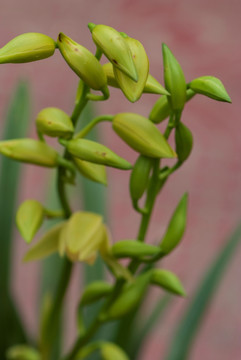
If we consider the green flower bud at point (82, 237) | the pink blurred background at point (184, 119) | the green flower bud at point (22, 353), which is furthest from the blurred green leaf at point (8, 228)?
the pink blurred background at point (184, 119)

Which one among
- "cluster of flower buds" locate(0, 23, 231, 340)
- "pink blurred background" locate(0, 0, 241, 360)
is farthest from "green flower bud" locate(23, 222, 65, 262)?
"pink blurred background" locate(0, 0, 241, 360)

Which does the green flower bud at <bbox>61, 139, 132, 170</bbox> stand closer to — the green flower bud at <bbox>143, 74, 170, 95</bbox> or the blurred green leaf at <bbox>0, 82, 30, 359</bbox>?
the green flower bud at <bbox>143, 74, 170, 95</bbox>

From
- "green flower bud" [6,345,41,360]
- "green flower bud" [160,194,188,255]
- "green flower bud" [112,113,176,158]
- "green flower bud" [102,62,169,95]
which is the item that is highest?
"green flower bud" [102,62,169,95]

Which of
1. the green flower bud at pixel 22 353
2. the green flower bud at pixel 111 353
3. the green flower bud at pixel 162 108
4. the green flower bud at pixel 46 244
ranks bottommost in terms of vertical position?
the green flower bud at pixel 22 353

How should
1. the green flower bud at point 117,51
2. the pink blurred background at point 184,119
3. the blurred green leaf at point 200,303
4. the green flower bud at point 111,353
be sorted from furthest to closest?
the pink blurred background at point 184,119 → the blurred green leaf at point 200,303 → the green flower bud at point 111,353 → the green flower bud at point 117,51

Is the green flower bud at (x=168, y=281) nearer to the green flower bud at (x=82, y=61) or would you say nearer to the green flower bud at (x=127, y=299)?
the green flower bud at (x=127, y=299)

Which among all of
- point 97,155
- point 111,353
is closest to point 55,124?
point 97,155

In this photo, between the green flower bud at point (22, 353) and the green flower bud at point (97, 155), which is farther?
the green flower bud at point (22, 353)
